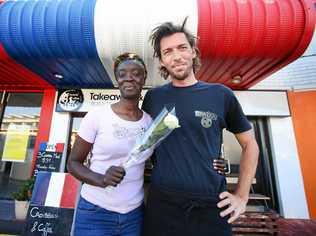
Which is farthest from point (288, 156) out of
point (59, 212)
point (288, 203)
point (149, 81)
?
point (59, 212)

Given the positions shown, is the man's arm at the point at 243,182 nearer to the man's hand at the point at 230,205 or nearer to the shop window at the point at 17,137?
the man's hand at the point at 230,205

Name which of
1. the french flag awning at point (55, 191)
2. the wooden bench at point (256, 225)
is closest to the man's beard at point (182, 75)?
the french flag awning at point (55, 191)

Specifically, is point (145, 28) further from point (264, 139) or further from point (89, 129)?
point (264, 139)

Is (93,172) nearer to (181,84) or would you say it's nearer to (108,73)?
(181,84)

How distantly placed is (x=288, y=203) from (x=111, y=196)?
412 cm

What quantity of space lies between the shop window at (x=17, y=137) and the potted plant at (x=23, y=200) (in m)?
0.53

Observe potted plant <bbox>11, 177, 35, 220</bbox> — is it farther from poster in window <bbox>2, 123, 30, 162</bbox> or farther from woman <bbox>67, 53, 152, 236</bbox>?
woman <bbox>67, 53, 152, 236</bbox>

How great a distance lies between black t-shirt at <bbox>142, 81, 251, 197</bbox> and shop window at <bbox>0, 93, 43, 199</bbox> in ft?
14.6

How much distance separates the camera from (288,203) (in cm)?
455

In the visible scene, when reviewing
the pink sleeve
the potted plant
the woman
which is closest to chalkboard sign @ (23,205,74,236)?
the potted plant

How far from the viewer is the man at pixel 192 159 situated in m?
1.31

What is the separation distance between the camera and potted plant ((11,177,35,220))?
431cm

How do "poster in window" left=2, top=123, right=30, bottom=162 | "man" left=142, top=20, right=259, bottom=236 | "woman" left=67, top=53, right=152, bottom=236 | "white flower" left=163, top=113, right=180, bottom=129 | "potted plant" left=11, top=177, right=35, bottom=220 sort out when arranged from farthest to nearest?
"poster in window" left=2, top=123, right=30, bottom=162
"potted plant" left=11, top=177, right=35, bottom=220
"woman" left=67, top=53, right=152, bottom=236
"man" left=142, top=20, right=259, bottom=236
"white flower" left=163, top=113, right=180, bottom=129

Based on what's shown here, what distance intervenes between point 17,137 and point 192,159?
490cm
